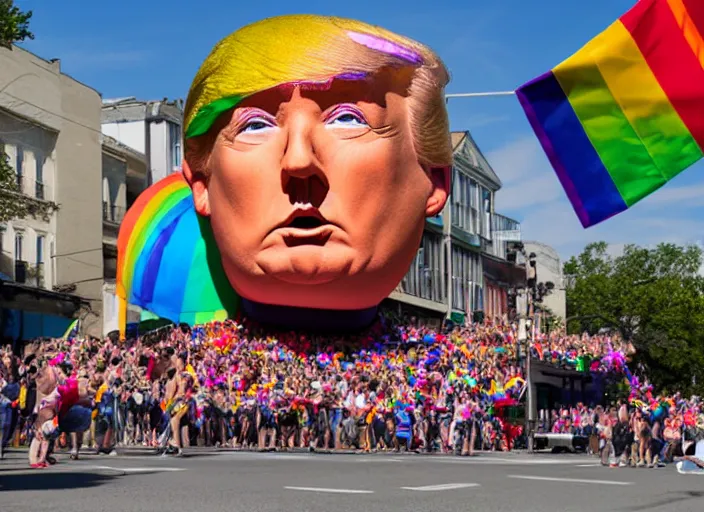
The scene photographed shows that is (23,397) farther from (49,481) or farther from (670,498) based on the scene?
(670,498)

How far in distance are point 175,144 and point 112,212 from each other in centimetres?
513

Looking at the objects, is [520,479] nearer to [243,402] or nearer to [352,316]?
[243,402]

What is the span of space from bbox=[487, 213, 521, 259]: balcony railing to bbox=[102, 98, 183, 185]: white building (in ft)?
57.6

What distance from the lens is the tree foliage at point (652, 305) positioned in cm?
7181

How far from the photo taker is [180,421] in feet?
71.3

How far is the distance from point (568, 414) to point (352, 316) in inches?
270

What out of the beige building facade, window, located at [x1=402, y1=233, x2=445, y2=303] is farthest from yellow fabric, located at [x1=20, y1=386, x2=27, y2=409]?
window, located at [x1=402, y1=233, x2=445, y2=303]

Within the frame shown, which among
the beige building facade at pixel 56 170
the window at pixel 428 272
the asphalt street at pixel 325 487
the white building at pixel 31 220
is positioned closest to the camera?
the asphalt street at pixel 325 487

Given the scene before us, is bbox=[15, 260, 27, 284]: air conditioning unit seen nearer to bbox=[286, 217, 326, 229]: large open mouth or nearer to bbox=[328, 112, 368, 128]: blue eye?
bbox=[286, 217, 326, 229]: large open mouth

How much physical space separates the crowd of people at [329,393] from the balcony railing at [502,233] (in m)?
26.9

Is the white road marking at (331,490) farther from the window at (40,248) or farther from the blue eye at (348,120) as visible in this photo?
the window at (40,248)

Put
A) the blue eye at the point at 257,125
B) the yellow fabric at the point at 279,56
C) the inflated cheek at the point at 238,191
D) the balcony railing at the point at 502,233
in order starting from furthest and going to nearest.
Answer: the balcony railing at the point at 502,233 → the inflated cheek at the point at 238,191 → the blue eye at the point at 257,125 → the yellow fabric at the point at 279,56

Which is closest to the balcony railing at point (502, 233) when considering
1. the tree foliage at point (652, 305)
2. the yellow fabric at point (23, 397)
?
the tree foliage at point (652, 305)

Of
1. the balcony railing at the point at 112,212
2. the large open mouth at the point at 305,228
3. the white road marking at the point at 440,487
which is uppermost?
the balcony railing at the point at 112,212
